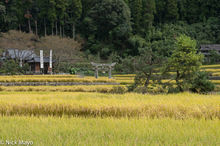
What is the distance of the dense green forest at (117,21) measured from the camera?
1447 inches

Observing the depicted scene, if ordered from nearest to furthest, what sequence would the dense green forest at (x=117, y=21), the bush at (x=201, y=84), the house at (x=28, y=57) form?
the bush at (x=201, y=84) < the house at (x=28, y=57) < the dense green forest at (x=117, y=21)

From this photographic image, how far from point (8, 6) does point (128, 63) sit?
39.2m

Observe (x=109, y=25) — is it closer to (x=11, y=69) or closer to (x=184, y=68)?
(x=11, y=69)

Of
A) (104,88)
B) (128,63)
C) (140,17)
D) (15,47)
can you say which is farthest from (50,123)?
(140,17)

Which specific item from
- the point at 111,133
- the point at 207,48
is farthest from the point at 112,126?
the point at 207,48

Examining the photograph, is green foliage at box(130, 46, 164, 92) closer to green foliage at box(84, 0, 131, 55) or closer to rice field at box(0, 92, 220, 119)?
rice field at box(0, 92, 220, 119)

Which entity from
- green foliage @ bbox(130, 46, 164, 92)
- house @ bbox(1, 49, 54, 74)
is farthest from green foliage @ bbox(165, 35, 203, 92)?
house @ bbox(1, 49, 54, 74)

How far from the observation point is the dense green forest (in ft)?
121

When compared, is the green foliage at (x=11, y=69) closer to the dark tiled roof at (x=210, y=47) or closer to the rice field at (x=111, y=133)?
the rice field at (x=111, y=133)

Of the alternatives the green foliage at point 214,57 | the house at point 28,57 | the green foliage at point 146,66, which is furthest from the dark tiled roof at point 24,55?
the green foliage at point 214,57

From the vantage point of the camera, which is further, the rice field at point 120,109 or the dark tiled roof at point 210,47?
the dark tiled roof at point 210,47

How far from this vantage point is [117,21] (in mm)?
38344

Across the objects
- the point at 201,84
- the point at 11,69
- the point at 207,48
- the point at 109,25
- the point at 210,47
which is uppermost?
the point at 109,25

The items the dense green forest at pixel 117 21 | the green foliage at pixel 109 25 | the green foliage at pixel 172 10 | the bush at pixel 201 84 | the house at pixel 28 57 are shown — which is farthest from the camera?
the green foliage at pixel 172 10
